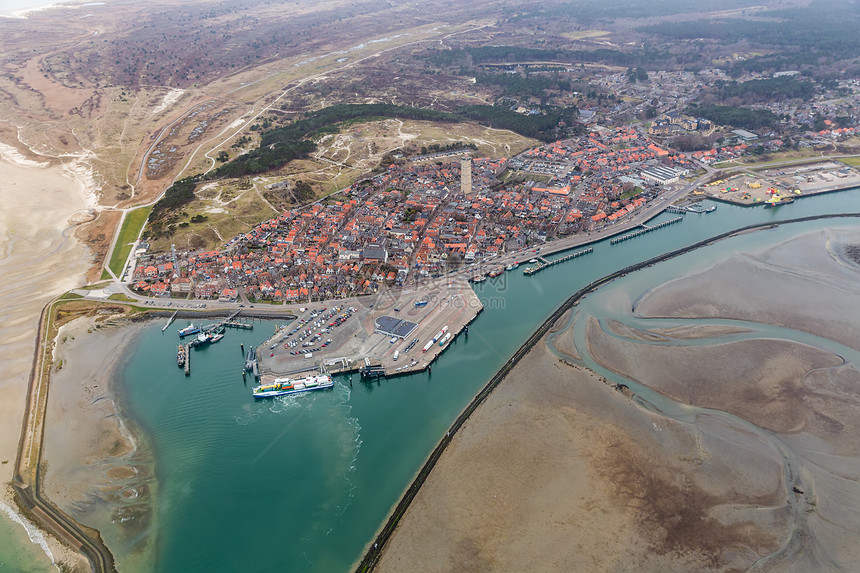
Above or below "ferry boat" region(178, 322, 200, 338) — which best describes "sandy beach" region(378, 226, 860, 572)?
below

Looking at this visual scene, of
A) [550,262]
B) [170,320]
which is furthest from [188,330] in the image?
[550,262]

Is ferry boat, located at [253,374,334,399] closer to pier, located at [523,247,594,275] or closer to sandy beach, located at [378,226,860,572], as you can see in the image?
sandy beach, located at [378,226,860,572]

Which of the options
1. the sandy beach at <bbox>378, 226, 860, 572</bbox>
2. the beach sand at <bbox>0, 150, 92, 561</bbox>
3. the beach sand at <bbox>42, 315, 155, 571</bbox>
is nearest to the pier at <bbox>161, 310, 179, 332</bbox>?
the beach sand at <bbox>42, 315, 155, 571</bbox>

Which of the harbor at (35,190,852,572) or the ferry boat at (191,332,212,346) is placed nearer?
the harbor at (35,190,852,572)

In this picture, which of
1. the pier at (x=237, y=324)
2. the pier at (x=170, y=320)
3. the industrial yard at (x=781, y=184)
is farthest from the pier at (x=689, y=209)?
the pier at (x=170, y=320)

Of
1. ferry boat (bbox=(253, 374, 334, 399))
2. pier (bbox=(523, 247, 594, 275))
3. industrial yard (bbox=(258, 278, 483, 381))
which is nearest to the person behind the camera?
ferry boat (bbox=(253, 374, 334, 399))

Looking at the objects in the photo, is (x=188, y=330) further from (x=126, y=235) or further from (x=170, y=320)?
(x=126, y=235)
